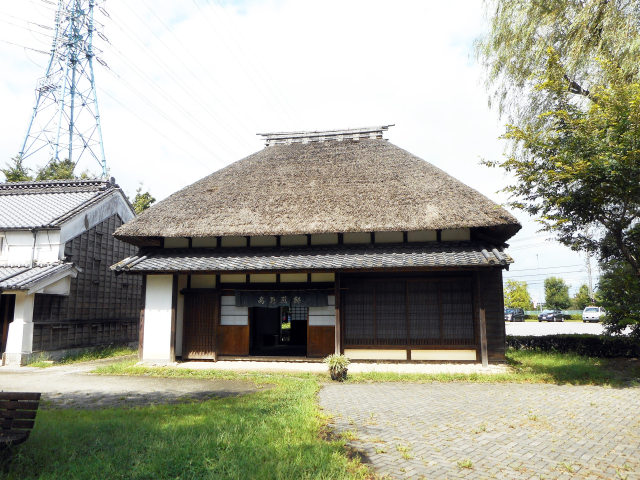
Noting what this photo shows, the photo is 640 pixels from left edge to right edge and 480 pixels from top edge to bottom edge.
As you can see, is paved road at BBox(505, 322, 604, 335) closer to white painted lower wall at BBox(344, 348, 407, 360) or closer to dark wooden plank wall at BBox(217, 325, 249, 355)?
white painted lower wall at BBox(344, 348, 407, 360)

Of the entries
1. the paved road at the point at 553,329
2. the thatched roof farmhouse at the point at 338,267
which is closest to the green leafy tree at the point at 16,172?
the thatched roof farmhouse at the point at 338,267

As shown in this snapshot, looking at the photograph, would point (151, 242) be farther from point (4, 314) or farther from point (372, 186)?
point (372, 186)

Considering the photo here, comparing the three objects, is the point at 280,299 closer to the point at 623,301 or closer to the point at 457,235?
the point at 457,235

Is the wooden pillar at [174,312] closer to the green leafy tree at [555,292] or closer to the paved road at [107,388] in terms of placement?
the paved road at [107,388]

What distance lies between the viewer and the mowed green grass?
13.4ft

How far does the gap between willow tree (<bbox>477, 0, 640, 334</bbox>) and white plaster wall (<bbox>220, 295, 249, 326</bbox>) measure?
842 centimetres

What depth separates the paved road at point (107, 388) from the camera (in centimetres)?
778

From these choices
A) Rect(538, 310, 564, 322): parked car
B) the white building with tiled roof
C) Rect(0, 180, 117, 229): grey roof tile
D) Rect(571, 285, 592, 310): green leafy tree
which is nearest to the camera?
the white building with tiled roof

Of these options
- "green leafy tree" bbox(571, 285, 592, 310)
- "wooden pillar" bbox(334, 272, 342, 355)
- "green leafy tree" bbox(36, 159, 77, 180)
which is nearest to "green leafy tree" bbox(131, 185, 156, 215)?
"green leafy tree" bbox(36, 159, 77, 180)

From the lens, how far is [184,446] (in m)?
4.75

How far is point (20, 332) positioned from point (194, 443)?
35.9 ft

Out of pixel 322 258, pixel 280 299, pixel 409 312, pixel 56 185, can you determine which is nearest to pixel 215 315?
pixel 280 299

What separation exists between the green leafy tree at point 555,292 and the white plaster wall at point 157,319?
54873 mm

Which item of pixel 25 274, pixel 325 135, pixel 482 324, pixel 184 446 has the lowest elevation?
pixel 184 446
